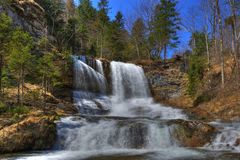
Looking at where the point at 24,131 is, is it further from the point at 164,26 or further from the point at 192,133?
the point at 164,26

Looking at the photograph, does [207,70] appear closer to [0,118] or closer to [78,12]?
[0,118]

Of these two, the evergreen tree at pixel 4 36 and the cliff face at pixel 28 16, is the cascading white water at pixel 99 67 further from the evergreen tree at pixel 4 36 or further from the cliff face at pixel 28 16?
the evergreen tree at pixel 4 36

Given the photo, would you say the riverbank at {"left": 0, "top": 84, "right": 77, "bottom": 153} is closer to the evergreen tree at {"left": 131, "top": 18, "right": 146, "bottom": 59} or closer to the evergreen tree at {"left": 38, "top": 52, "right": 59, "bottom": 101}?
the evergreen tree at {"left": 38, "top": 52, "right": 59, "bottom": 101}

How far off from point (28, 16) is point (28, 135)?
69.3ft

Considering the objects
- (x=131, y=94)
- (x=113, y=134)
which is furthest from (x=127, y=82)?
(x=113, y=134)

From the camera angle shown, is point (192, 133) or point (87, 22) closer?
point (192, 133)

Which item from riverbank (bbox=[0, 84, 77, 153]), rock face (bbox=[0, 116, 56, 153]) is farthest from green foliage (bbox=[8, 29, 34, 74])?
rock face (bbox=[0, 116, 56, 153])

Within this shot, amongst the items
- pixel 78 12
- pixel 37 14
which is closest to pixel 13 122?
pixel 37 14

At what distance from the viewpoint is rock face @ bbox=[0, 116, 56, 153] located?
440 inches

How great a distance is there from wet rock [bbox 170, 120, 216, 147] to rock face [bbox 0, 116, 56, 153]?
17.9ft

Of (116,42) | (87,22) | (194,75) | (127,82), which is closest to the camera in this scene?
(194,75)

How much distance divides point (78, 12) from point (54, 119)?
41458 millimetres

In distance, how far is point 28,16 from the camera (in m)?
29.9

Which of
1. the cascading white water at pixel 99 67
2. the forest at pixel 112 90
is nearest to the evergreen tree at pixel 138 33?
the forest at pixel 112 90
